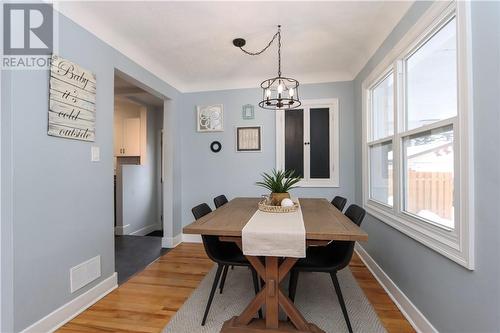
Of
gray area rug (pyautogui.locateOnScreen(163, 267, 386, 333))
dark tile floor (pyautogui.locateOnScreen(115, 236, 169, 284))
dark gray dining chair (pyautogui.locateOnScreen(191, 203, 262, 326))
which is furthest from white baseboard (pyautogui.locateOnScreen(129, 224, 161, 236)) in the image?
dark gray dining chair (pyautogui.locateOnScreen(191, 203, 262, 326))

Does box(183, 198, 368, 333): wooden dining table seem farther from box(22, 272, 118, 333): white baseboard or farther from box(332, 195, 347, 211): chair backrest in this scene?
box(22, 272, 118, 333): white baseboard

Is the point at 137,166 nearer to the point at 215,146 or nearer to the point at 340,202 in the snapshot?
the point at 215,146

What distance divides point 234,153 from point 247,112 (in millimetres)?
663

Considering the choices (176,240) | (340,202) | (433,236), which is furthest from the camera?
(176,240)

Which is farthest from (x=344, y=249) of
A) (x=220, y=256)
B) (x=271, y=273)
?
(x=220, y=256)

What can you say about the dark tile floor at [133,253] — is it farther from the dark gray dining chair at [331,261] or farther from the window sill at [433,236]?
the window sill at [433,236]

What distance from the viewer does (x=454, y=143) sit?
1.38 m

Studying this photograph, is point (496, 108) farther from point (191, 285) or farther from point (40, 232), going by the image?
point (40, 232)

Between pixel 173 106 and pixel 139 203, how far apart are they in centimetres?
207

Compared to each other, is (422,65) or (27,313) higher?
(422,65)

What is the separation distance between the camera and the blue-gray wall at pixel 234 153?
11.5ft

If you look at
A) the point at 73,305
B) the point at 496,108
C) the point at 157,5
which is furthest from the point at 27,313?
the point at 496,108

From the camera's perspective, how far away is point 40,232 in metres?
1.67

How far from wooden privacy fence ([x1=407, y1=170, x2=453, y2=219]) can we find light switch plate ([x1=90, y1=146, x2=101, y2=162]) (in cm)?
267
